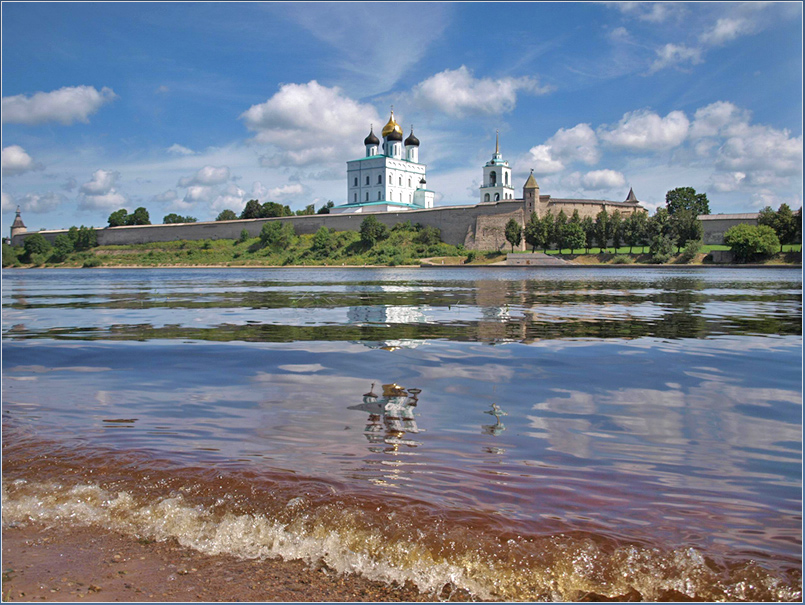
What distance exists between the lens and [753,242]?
4812 cm

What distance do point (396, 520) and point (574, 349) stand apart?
4778 mm

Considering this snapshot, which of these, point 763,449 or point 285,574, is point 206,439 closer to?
point 285,574

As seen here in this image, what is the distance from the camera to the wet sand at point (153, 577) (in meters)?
2.11

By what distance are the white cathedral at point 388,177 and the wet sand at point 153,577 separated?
246 ft

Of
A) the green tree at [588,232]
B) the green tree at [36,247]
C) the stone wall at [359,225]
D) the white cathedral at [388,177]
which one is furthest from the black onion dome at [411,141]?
the green tree at [36,247]

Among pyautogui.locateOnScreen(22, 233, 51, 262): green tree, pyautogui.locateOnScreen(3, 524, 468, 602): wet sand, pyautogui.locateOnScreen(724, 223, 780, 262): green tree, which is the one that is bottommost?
pyautogui.locateOnScreen(3, 524, 468, 602): wet sand

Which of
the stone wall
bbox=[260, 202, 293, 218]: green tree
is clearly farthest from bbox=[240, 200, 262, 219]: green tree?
the stone wall

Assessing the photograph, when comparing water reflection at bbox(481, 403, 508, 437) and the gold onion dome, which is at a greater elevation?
the gold onion dome

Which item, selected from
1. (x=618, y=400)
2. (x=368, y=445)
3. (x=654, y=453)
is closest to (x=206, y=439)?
(x=368, y=445)

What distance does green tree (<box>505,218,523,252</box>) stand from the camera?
198ft

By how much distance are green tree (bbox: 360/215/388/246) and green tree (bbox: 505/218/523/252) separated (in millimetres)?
13597

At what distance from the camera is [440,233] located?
214 feet

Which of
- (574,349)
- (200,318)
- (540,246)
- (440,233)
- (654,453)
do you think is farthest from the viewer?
(440,233)

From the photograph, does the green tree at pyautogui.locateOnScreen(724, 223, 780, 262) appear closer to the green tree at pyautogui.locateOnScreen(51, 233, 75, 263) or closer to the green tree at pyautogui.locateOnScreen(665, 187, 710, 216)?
the green tree at pyautogui.locateOnScreen(665, 187, 710, 216)
